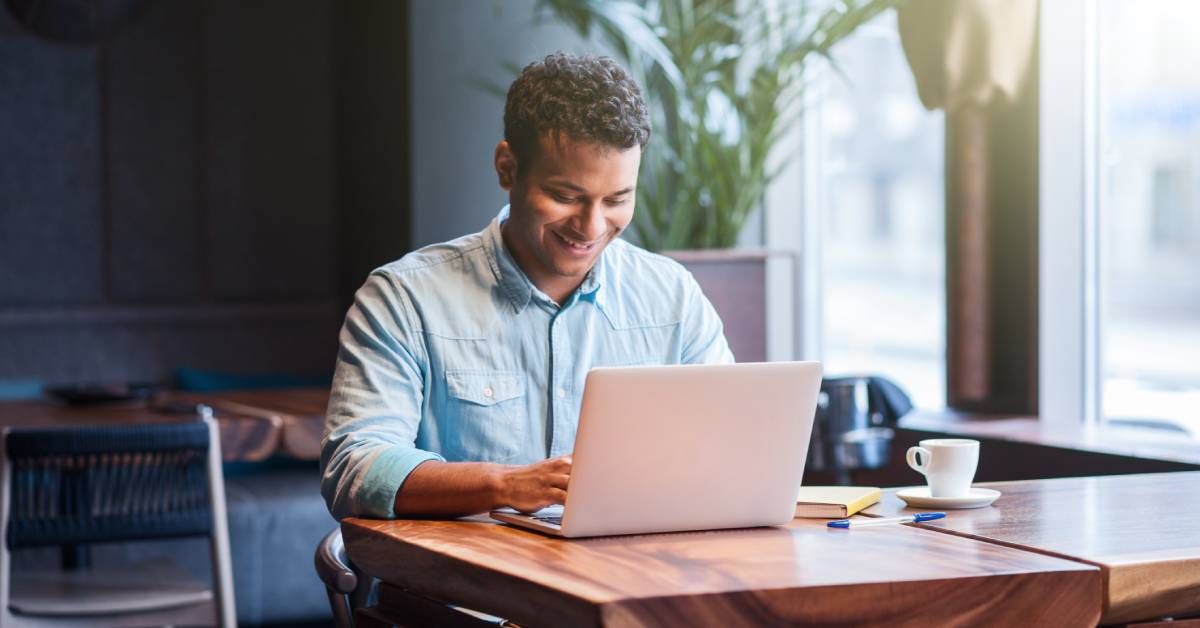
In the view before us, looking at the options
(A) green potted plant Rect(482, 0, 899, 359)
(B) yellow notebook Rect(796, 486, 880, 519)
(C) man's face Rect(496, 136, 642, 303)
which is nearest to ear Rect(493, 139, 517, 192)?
(C) man's face Rect(496, 136, 642, 303)

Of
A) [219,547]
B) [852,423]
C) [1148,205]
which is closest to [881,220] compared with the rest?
[1148,205]

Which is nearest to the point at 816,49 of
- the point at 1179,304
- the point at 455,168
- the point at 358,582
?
the point at 1179,304

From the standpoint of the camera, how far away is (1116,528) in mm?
1641

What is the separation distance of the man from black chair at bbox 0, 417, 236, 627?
1.23m

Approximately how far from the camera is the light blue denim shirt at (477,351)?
1863mm

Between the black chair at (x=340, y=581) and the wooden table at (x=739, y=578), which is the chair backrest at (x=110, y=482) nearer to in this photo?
the black chair at (x=340, y=581)

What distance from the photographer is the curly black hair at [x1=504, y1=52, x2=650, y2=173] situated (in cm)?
186

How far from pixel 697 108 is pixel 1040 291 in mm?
1083

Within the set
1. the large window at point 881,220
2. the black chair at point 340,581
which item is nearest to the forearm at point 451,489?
the black chair at point 340,581

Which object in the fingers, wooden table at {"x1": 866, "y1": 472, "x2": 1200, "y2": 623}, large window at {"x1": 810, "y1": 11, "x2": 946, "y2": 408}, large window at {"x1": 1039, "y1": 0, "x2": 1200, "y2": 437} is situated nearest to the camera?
wooden table at {"x1": 866, "y1": 472, "x2": 1200, "y2": 623}

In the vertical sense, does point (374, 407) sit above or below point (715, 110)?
below

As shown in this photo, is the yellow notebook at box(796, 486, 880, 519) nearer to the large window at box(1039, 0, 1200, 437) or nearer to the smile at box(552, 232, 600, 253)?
the smile at box(552, 232, 600, 253)

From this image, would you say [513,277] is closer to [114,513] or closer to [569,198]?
[569,198]

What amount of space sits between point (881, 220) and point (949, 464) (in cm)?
260
